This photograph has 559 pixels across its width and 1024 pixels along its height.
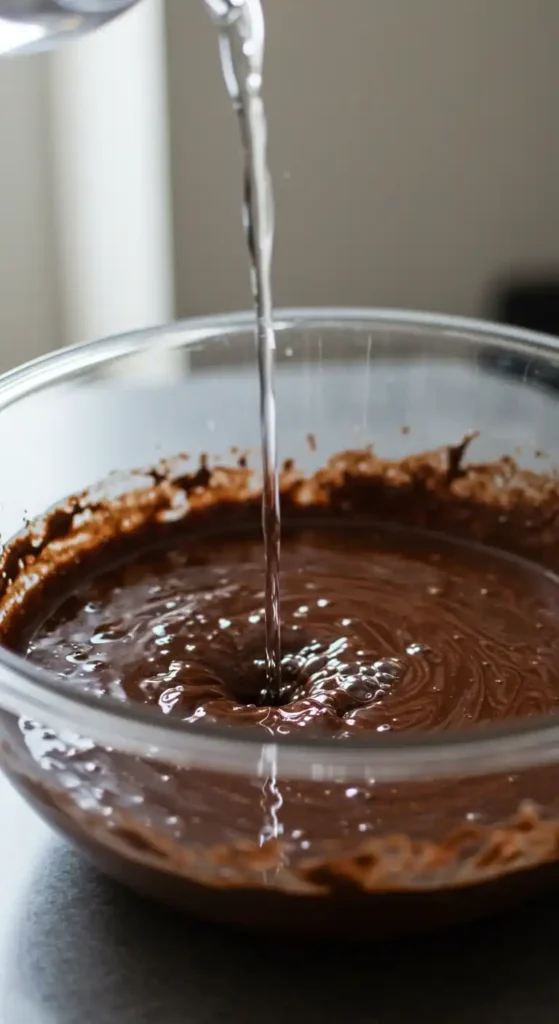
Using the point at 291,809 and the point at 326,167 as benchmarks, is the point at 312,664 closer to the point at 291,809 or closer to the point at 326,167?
the point at 291,809

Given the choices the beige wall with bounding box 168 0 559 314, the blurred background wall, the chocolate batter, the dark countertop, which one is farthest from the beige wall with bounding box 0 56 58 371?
the dark countertop

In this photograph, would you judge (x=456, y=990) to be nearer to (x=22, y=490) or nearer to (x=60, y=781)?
(x=60, y=781)

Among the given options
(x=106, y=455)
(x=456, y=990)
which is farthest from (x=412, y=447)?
(x=456, y=990)

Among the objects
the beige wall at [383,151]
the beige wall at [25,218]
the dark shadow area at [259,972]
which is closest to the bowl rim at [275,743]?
the dark shadow area at [259,972]

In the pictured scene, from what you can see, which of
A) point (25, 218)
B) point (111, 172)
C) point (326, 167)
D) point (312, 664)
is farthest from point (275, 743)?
point (326, 167)

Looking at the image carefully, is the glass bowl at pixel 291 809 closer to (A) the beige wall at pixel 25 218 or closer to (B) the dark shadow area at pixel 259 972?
(B) the dark shadow area at pixel 259 972

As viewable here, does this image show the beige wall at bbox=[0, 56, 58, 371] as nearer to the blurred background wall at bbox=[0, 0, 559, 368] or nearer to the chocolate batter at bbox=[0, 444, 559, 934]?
the blurred background wall at bbox=[0, 0, 559, 368]
